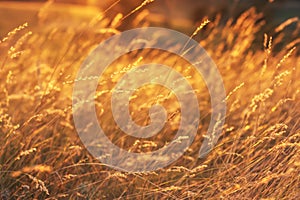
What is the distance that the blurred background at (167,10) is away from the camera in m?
7.46

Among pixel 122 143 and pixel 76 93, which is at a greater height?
pixel 76 93

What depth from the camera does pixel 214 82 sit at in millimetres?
4152

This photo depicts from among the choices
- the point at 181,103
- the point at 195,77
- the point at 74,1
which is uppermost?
the point at 74,1

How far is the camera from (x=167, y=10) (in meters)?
12.6

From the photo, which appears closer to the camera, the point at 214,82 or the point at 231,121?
the point at 231,121

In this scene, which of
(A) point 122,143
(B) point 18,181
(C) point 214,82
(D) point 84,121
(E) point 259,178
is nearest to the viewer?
(E) point 259,178

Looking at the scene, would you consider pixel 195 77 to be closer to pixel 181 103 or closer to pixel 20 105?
pixel 181 103

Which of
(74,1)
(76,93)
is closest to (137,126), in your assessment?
(76,93)

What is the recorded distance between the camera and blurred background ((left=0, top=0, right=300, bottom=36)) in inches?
294

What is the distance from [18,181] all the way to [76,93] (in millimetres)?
803

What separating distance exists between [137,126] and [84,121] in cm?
33

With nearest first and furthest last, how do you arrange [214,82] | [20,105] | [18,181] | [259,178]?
1. [259,178]
2. [18,181]
3. [20,105]
4. [214,82]

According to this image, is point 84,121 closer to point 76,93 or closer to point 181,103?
point 76,93

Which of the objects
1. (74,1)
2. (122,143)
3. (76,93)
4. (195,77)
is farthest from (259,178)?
(74,1)
